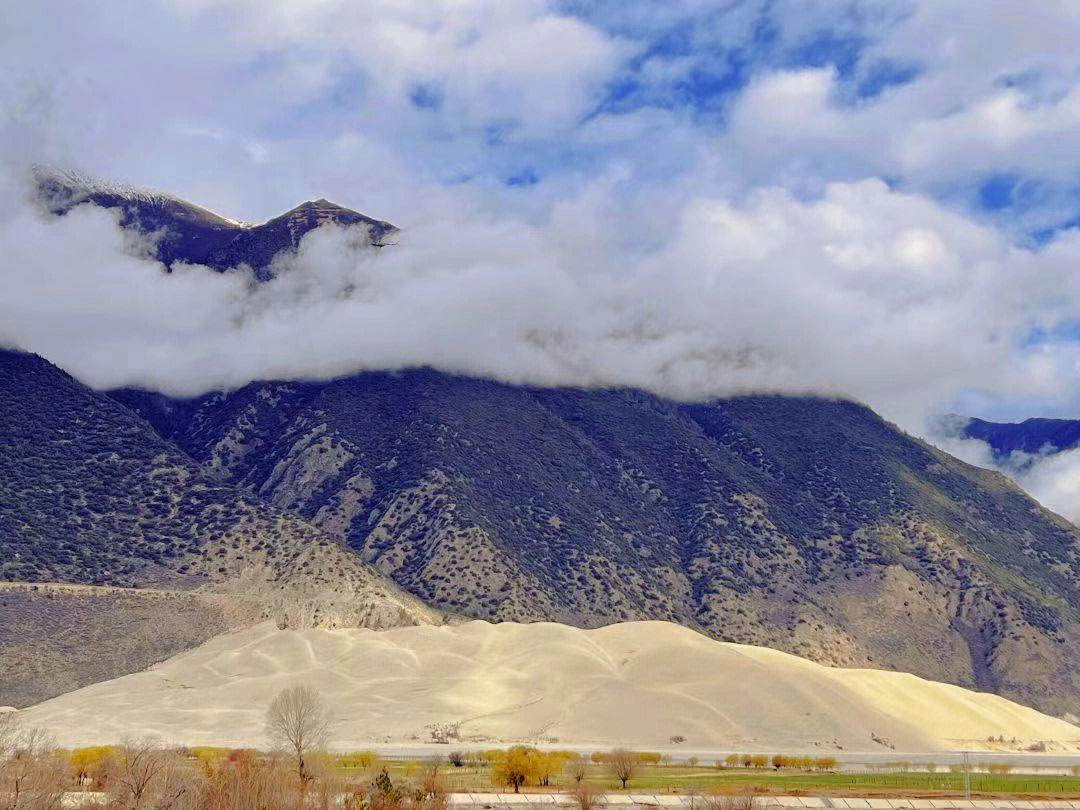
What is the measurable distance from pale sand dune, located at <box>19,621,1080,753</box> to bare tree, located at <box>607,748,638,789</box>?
1305 inches

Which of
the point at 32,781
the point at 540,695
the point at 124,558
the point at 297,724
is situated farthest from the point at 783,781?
the point at 124,558

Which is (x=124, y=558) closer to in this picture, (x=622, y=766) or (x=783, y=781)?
(x=622, y=766)

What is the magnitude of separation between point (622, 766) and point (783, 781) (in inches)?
436

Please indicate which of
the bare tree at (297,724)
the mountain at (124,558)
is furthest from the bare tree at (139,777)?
the mountain at (124,558)

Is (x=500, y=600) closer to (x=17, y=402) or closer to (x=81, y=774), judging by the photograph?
(x=17, y=402)

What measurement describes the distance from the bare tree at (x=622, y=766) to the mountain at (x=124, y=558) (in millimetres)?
66744

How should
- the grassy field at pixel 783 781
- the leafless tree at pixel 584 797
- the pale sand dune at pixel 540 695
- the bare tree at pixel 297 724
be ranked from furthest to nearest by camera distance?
the pale sand dune at pixel 540 695 → the bare tree at pixel 297 724 → the grassy field at pixel 783 781 → the leafless tree at pixel 584 797

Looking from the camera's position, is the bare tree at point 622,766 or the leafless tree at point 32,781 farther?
the bare tree at point 622,766

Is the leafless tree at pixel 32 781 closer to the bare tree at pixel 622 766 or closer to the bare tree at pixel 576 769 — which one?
the bare tree at pixel 576 769

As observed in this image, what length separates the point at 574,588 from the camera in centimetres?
19812

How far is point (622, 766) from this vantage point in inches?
3757

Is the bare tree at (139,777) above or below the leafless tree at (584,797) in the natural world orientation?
below

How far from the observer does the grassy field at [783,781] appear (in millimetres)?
88312

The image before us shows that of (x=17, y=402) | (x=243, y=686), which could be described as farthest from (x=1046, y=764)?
(x=17, y=402)
